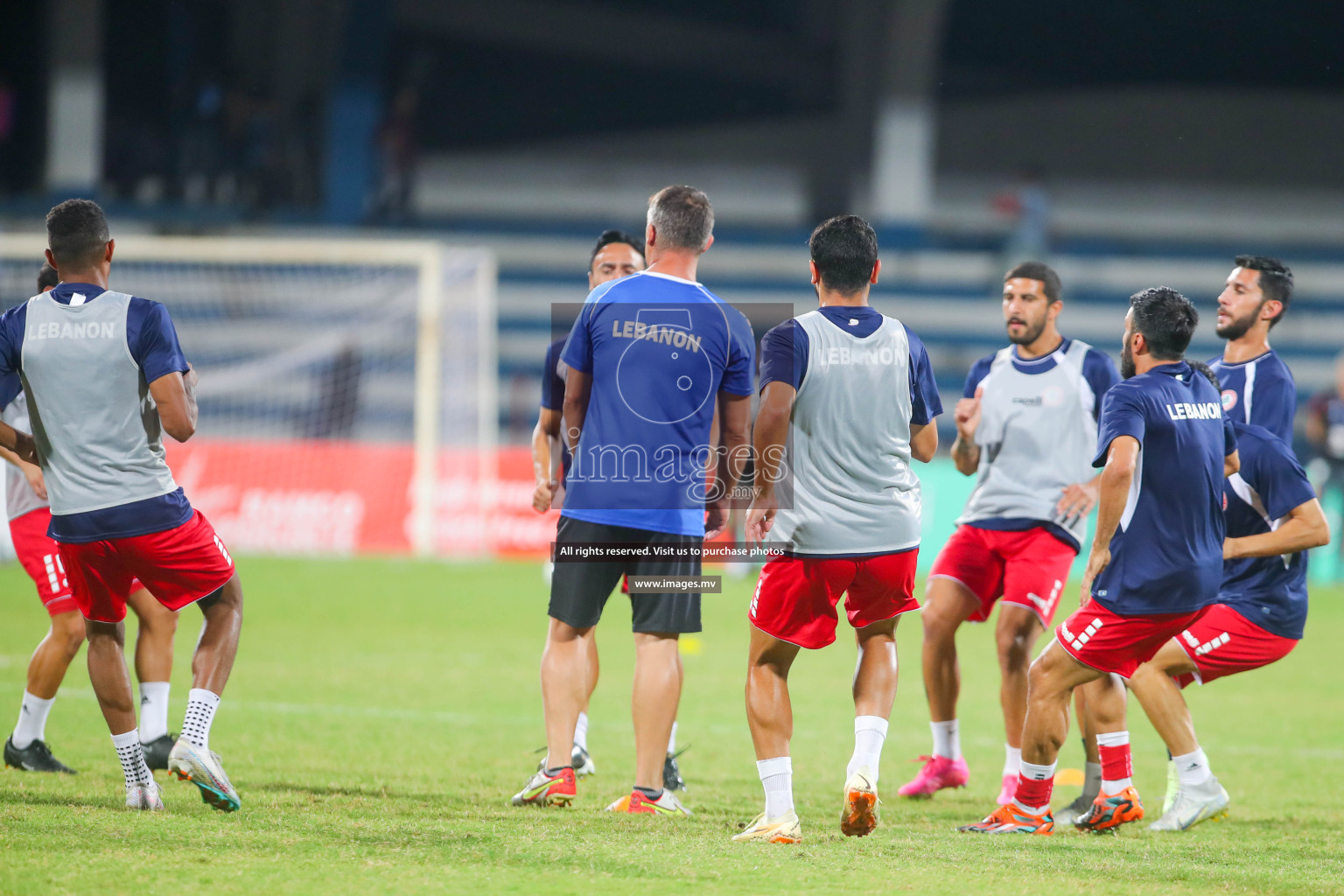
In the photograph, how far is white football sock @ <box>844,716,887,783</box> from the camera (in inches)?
203

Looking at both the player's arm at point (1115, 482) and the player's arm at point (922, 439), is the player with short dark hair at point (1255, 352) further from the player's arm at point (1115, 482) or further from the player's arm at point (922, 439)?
the player's arm at point (922, 439)

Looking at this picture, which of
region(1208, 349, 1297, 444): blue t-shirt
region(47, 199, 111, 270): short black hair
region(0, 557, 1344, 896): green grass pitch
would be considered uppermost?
region(47, 199, 111, 270): short black hair

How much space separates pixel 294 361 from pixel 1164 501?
16.8m

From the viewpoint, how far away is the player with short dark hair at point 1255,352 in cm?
654

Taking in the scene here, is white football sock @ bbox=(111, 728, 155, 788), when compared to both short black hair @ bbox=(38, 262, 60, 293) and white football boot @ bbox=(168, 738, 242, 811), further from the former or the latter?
short black hair @ bbox=(38, 262, 60, 293)

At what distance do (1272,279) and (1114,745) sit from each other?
2.50m

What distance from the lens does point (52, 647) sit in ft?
21.9

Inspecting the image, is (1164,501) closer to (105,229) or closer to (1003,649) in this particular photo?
(1003,649)

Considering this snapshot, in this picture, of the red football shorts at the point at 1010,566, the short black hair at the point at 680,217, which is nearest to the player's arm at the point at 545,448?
the short black hair at the point at 680,217

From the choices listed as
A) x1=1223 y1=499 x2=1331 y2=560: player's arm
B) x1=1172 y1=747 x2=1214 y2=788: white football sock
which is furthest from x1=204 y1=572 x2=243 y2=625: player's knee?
x1=1223 y1=499 x2=1331 y2=560: player's arm

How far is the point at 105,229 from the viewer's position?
5527mm

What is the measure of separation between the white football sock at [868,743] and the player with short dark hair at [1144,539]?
822 mm

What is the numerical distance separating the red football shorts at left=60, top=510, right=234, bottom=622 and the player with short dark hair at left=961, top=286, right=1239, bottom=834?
3.41m

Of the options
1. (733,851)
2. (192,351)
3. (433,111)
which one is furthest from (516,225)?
(733,851)
